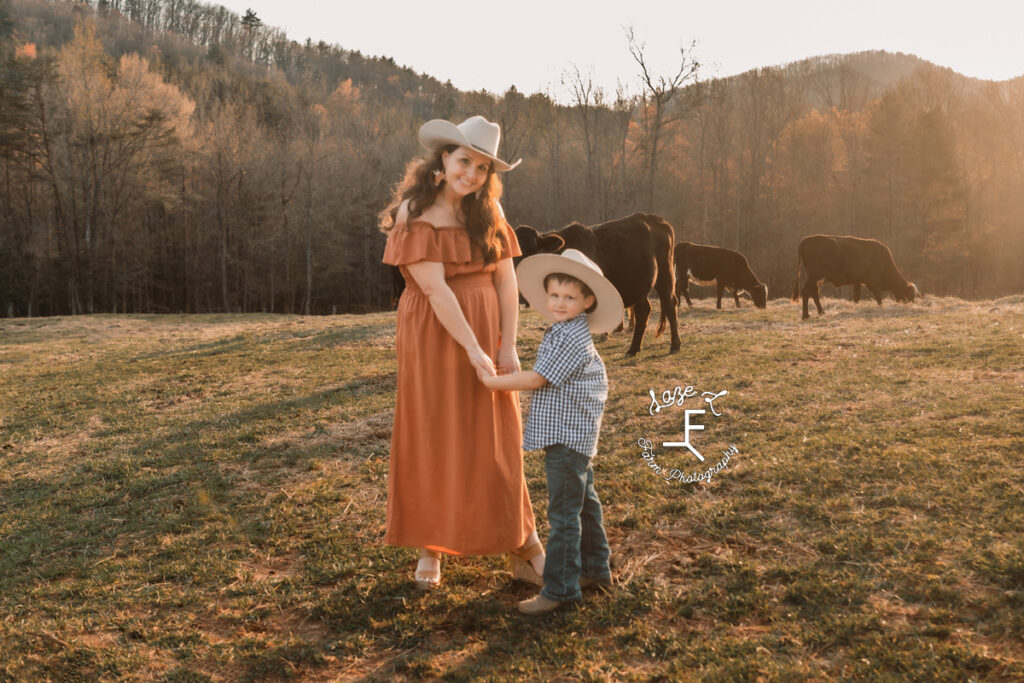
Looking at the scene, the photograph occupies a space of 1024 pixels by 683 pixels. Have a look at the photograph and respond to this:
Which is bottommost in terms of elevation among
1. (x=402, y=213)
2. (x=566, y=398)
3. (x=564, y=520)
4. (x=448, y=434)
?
(x=564, y=520)

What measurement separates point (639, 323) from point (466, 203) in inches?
298

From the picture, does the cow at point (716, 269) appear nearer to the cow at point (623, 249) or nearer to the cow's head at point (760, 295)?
the cow's head at point (760, 295)

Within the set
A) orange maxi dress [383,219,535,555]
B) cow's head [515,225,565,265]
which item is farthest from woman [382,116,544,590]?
cow's head [515,225,565,265]

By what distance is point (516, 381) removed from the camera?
3289 mm

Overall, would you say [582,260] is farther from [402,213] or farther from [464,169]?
[402,213]

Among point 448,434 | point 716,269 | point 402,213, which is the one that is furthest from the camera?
point 716,269

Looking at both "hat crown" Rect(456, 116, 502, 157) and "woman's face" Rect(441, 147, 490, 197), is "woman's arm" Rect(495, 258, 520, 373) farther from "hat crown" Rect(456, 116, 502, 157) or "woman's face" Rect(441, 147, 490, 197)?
"hat crown" Rect(456, 116, 502, 157)

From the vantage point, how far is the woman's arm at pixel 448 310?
3412 mm

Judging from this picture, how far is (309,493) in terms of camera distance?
5.48 meters

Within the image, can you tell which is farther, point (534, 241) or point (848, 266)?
point (848, 266)

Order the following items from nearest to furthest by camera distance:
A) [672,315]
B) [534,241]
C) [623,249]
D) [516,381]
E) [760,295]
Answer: [516,381] → [623,249] → [534,241] → [672,315] → [760,295]

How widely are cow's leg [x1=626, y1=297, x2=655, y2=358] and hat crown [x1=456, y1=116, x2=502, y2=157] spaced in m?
7.27

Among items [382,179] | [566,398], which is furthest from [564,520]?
[382,179]

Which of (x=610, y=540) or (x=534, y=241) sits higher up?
(x=534, y=241)
